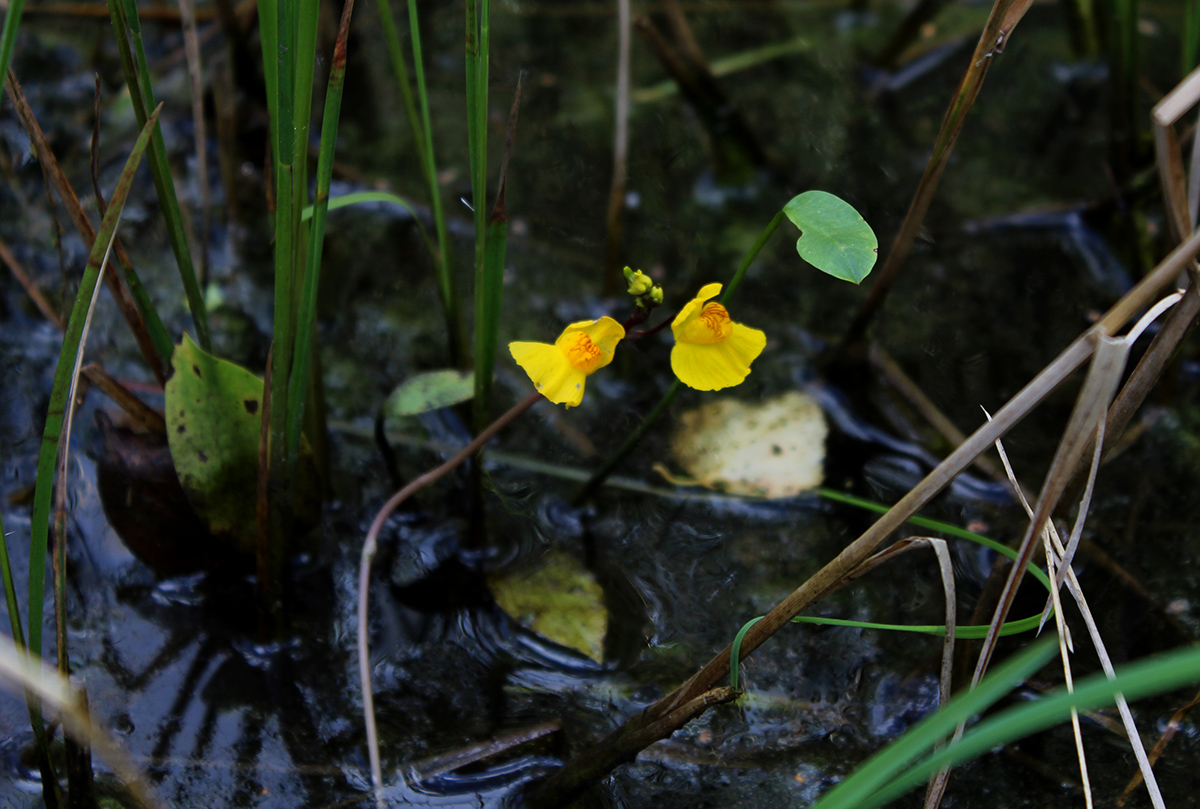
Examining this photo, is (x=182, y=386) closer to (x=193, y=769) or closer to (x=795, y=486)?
(x=193, y=769)

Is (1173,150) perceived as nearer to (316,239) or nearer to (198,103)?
(316,239)

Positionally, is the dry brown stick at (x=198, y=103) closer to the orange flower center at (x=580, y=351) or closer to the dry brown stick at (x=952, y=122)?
the orange flower center at (x=580, y=351)

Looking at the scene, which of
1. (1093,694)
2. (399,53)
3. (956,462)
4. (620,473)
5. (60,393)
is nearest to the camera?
(1093,694)

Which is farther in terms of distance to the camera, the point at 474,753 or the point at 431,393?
the point at 431,393

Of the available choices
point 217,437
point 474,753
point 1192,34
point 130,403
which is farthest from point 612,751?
point 1192,34

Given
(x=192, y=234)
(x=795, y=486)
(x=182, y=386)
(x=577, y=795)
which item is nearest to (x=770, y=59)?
(x=795, y=486)

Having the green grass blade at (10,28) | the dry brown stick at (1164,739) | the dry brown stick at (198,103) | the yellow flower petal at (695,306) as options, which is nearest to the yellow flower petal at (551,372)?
the yellow flower petal at (695,306)
